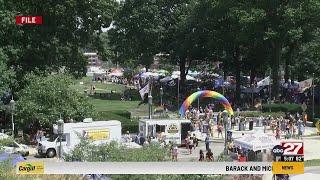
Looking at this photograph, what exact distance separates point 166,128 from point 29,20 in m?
17.0

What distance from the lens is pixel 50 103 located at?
45781mm

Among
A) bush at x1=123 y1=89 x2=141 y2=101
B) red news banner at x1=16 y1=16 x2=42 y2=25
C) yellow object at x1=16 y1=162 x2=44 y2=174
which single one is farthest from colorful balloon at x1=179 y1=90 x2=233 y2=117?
yellow object at x1=16 y1=162 x2=44 y2=174

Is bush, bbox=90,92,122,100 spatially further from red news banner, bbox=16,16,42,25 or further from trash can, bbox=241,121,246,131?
trash can, bbox=241,121,246,131

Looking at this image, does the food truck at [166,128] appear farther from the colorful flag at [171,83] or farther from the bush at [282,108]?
the colorful flag at [171,83]

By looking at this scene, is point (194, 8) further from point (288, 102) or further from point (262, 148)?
point (262, 148)

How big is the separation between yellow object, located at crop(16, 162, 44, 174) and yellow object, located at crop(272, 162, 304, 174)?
24.4 ft

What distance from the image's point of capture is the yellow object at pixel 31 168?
20062 mm

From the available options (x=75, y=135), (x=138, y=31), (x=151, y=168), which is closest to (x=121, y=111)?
(x=75, y=135)

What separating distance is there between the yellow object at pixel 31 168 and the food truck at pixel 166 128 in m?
23.5

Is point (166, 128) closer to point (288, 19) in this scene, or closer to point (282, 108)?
point (282, 108)

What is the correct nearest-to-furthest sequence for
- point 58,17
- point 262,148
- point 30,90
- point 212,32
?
1. point 262,148
2. point 30,90
3. point 58,17
4. point 212,32

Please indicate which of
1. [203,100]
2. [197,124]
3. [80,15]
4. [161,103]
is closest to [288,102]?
[203,100]

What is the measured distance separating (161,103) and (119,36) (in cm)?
1854

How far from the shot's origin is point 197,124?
51.9 m
